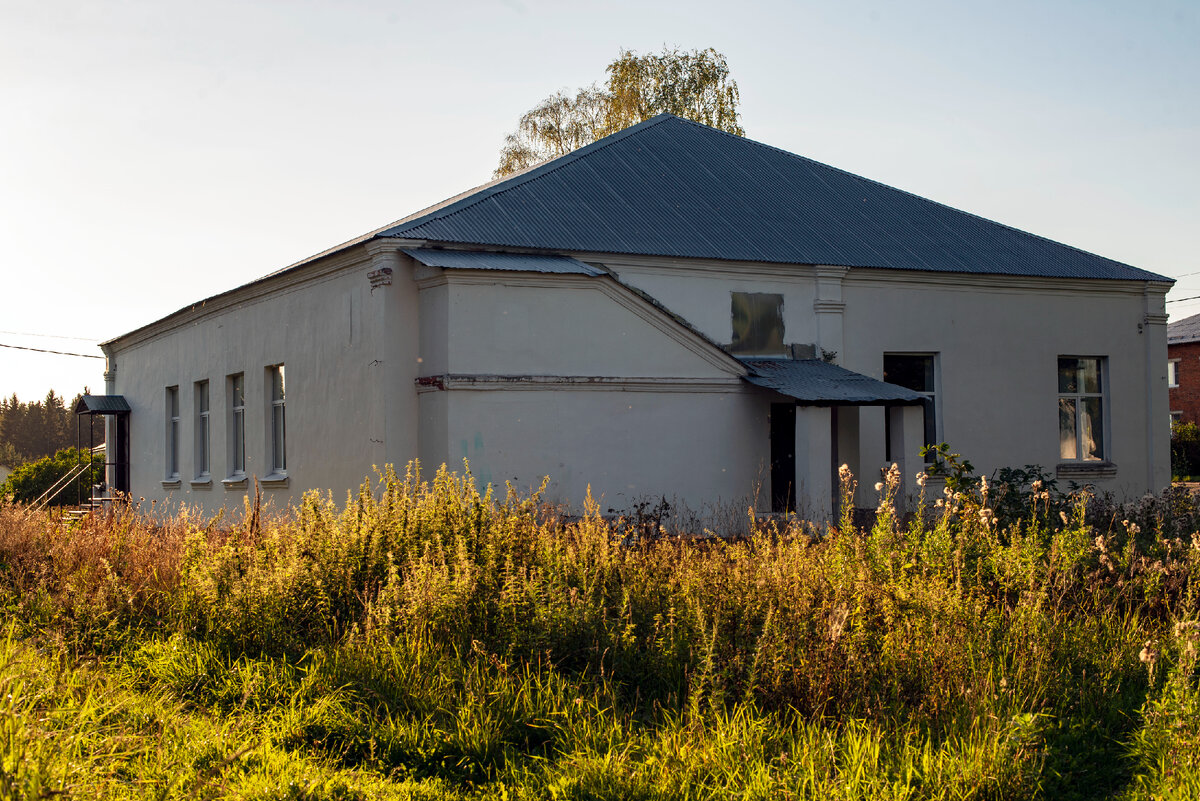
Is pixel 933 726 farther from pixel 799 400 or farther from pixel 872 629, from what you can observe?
pixel 799 400

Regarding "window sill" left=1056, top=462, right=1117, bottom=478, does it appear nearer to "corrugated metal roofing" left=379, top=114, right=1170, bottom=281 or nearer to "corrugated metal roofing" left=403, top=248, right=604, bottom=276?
"corrugated metal roofing" left=379, top=114, right=1170, bottom=281

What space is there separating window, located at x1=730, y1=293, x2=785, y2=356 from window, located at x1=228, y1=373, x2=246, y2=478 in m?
8.34

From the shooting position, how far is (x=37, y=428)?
8294 centimetres

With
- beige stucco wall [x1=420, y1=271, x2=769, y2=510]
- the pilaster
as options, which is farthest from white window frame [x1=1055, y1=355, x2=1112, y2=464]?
beige stucco wall [x1=420, y1=271, x2=769, y2=510]

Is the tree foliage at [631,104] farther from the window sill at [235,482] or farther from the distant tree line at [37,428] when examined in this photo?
the distant tree line at [37,428]

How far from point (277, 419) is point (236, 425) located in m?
1.74

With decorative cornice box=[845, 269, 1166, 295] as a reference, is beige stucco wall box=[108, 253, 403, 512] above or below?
below

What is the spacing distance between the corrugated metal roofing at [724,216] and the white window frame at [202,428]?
6.46m

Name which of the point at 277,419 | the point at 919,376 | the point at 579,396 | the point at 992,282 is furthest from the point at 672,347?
the point at 992,282

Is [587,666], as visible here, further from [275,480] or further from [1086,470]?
[1086,470]

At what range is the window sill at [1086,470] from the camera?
1859 cm

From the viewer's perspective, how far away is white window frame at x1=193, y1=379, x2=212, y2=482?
20.0 meters

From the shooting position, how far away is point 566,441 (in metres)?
14.0

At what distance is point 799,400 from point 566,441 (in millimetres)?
3202
